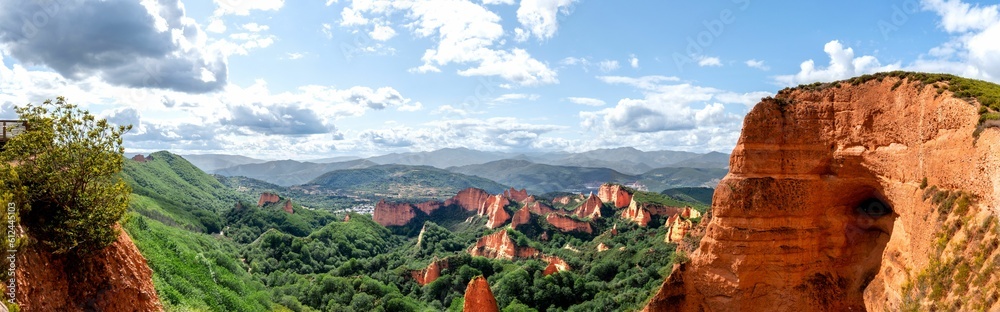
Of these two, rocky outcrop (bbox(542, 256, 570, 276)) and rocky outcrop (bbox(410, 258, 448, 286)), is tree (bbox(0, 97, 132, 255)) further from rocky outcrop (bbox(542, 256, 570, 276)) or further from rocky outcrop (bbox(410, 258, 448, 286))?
rocky outcrop (bbox(410, 258, 448, 286))

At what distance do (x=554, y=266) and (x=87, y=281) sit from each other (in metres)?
51.6

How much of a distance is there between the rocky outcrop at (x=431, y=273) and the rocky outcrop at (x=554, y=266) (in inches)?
599

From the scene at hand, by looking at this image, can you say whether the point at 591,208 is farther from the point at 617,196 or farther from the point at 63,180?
the point at 63,180

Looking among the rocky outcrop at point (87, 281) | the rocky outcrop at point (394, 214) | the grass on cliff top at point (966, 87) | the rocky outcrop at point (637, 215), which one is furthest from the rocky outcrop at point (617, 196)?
the rocky outcrop at point (87, 281)

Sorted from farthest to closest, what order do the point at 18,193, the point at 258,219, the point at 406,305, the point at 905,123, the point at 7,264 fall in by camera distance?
the point at 258,219 < the point at 406,305 < the point at 905,123 < the point at 18,193 < the point at 7,264

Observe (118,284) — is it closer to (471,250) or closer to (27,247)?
(27,247)

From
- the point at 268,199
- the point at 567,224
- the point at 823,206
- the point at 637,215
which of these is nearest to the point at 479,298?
the point at 823,206

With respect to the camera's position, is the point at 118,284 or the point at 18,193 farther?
the point at 118,284

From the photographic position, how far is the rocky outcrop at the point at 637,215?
272 ft

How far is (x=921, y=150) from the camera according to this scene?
1588cm

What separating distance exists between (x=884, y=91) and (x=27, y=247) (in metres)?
27.3

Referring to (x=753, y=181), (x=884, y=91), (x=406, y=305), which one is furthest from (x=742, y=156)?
(x=406, y=305)

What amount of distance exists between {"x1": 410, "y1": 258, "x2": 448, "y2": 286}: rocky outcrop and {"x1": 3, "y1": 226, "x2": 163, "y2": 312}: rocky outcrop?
50.4 metres

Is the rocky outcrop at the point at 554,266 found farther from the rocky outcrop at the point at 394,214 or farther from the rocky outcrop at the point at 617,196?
the rocky outcrop at the point at 394,214
